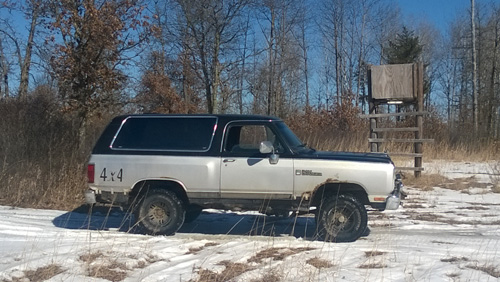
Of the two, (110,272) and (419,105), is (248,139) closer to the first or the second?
(110,272)

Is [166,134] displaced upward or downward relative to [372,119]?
downward

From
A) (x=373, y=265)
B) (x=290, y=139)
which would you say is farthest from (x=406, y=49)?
(x=373, y=265)

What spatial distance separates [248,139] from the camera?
28.4 ft

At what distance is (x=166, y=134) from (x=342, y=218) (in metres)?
3.05

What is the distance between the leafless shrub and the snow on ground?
12 mm

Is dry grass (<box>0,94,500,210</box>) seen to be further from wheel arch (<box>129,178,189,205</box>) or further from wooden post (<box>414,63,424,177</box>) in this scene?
wheel arch (<box>129,178,189,205</box>)

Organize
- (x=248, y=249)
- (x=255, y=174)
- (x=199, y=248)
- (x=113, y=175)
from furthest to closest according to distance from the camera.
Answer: (x=113, y=175) → (x=255, y=174) → (x=199, y=248) → (x=248, y=249)

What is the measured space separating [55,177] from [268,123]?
20.2ft

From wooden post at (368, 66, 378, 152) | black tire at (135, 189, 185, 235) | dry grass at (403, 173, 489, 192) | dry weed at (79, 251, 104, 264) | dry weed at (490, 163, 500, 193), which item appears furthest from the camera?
wooden post at (368, 66, 378, 152)

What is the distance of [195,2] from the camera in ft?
101

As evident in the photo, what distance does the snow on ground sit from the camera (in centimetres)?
593

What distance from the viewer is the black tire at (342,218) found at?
7.68m

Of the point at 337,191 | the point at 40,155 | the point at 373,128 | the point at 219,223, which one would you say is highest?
the point at 373,128

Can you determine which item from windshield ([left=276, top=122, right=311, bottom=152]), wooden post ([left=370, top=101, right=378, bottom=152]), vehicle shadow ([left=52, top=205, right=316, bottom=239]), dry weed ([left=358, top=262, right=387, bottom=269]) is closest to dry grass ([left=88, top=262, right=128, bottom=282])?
vehicle shadow ([left=52, top=205, right=316, bottom=239])
